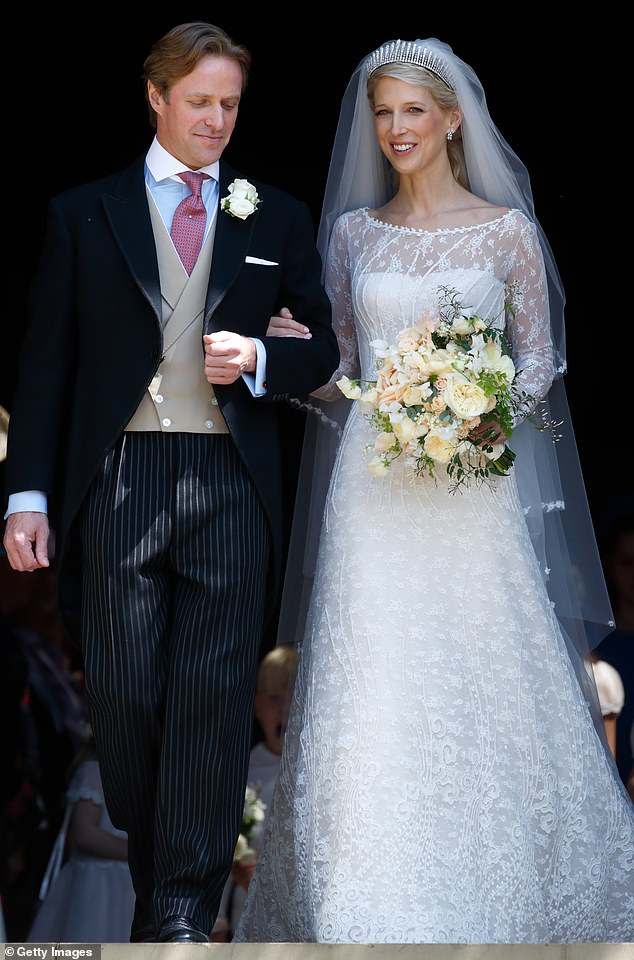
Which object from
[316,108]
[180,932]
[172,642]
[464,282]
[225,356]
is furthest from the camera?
[316,108]

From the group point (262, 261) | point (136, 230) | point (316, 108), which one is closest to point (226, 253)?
point (262, 261)

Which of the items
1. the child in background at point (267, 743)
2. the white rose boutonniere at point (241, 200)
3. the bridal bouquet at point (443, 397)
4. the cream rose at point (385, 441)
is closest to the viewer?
the white rose boutonniere at point (241, 200)

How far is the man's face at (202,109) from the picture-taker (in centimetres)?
443

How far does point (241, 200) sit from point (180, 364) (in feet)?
1.57

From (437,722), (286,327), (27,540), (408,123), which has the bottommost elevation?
(437,722)

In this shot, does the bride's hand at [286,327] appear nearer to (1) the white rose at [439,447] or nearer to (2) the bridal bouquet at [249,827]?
(1) the white rose at [439,447]

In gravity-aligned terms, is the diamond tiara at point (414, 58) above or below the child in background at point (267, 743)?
above

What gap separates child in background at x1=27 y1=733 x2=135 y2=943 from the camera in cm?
668

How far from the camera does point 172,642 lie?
4.34m

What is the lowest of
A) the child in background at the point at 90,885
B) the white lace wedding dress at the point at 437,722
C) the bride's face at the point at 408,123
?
the child in background at the point at 90,885

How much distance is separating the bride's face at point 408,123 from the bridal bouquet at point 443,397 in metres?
0.59

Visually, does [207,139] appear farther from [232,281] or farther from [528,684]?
[528,684]

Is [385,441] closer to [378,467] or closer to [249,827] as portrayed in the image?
[378,467]

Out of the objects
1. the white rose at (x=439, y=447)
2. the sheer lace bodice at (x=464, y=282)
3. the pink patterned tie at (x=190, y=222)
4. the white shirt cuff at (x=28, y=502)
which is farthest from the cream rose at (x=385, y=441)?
the white shirt cuff at (x=28, y=502)
